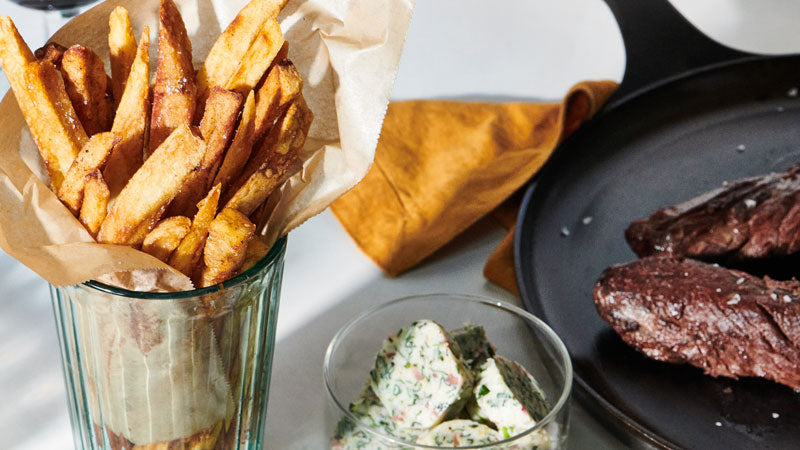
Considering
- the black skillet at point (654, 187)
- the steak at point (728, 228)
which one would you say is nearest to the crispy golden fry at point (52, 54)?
the black skillet at point (654, 187)

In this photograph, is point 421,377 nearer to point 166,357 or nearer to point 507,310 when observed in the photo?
point 507,310

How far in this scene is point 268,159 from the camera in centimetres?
94

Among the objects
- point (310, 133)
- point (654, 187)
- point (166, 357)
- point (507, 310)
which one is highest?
point (310, 133)

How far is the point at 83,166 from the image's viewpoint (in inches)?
33.7

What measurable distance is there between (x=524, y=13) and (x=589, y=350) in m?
1.20

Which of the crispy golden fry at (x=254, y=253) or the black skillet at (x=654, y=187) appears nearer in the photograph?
the crispy golden fry at (x=254, y=253)

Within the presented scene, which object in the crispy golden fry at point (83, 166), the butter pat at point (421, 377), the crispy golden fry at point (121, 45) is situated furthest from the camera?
the butter pat at point (421, 377)

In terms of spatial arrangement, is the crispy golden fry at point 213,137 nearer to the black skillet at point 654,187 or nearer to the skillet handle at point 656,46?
the black skillet at point 654,187

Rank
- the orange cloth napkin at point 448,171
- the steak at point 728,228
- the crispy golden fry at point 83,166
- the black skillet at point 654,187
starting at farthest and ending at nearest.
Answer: the orange cloth napkin at point 448,171, the steak at point 728,228, the black skillet at point 654,187, the crispy golden fry at point 83,166

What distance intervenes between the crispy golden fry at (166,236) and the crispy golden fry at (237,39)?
6.0 inches

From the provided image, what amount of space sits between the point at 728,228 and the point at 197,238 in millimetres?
863

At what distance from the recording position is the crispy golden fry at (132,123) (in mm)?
899

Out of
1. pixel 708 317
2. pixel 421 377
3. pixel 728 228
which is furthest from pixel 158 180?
pixel 728 228

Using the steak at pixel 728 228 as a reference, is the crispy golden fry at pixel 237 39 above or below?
above
